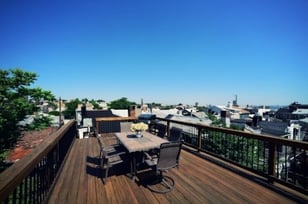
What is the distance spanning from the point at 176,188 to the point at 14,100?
12.2m

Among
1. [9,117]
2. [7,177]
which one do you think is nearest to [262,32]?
[7,177]

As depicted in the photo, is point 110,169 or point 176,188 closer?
point 176,188

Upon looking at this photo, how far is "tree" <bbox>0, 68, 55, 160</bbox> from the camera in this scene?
10039 millimetres

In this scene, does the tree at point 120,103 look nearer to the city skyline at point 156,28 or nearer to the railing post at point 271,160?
the city skyline at point 156,28

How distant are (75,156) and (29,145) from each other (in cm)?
949

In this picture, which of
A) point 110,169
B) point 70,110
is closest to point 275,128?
point 110,169

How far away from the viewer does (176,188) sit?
296 cm

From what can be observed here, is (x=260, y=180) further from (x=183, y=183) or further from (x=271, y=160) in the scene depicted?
(x=183, y=183)

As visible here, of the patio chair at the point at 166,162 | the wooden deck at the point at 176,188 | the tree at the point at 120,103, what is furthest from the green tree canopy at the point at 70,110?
the patio chair at the point at 166,162

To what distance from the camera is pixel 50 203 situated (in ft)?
7.96

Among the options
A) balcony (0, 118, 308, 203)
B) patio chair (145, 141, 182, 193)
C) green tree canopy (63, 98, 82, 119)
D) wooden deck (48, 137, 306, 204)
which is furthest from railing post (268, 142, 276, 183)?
green tree canopy (63, 98, 82, 119)

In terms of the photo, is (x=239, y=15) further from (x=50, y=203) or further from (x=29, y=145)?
(x=29, y=145)

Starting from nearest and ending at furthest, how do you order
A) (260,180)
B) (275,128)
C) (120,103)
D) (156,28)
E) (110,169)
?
(260,180)
(110,169)
(156,28)
(275,128)
(120,103)

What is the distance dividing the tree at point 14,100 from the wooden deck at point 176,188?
9183 mm
